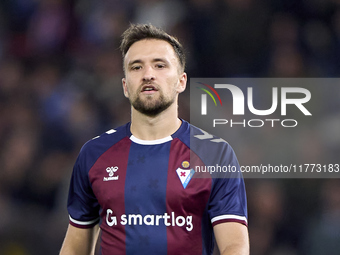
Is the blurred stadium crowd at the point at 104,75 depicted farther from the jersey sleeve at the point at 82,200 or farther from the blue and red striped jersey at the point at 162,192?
the blue and red striped jersey at the point at 162,192

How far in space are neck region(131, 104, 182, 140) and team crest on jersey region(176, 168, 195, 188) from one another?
224mm

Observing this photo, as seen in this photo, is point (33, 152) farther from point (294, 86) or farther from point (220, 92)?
point (294, 86)

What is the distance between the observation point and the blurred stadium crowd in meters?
3.85

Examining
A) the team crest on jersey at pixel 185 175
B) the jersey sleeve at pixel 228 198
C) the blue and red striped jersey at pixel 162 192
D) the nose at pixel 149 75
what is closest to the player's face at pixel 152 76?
the nose at pixel 149 75


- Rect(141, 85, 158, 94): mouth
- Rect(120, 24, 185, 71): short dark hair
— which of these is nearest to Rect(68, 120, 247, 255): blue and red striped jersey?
Rect(141, 85, 158, 94): mouth

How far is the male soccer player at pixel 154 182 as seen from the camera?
2105 millimetres

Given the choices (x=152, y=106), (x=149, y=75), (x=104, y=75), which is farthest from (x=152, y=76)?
(x=104, y=75)

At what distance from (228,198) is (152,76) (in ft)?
2.26

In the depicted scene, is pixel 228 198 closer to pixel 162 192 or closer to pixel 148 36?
pixel 162 192

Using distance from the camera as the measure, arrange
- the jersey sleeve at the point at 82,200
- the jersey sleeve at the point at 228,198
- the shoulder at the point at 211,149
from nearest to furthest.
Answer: the jersey sleeve at the point at 228,198 < the shoulder at the point at 211,149 < the jersey sleeve at the point at 82,200

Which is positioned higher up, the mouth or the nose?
the nose

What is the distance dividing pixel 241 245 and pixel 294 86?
2.37 metres

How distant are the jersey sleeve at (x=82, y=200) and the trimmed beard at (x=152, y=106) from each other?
0.42 meters

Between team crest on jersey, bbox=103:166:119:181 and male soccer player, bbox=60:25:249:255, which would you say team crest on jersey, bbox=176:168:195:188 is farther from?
team crest on jersey, bbox=103:166:119:181
